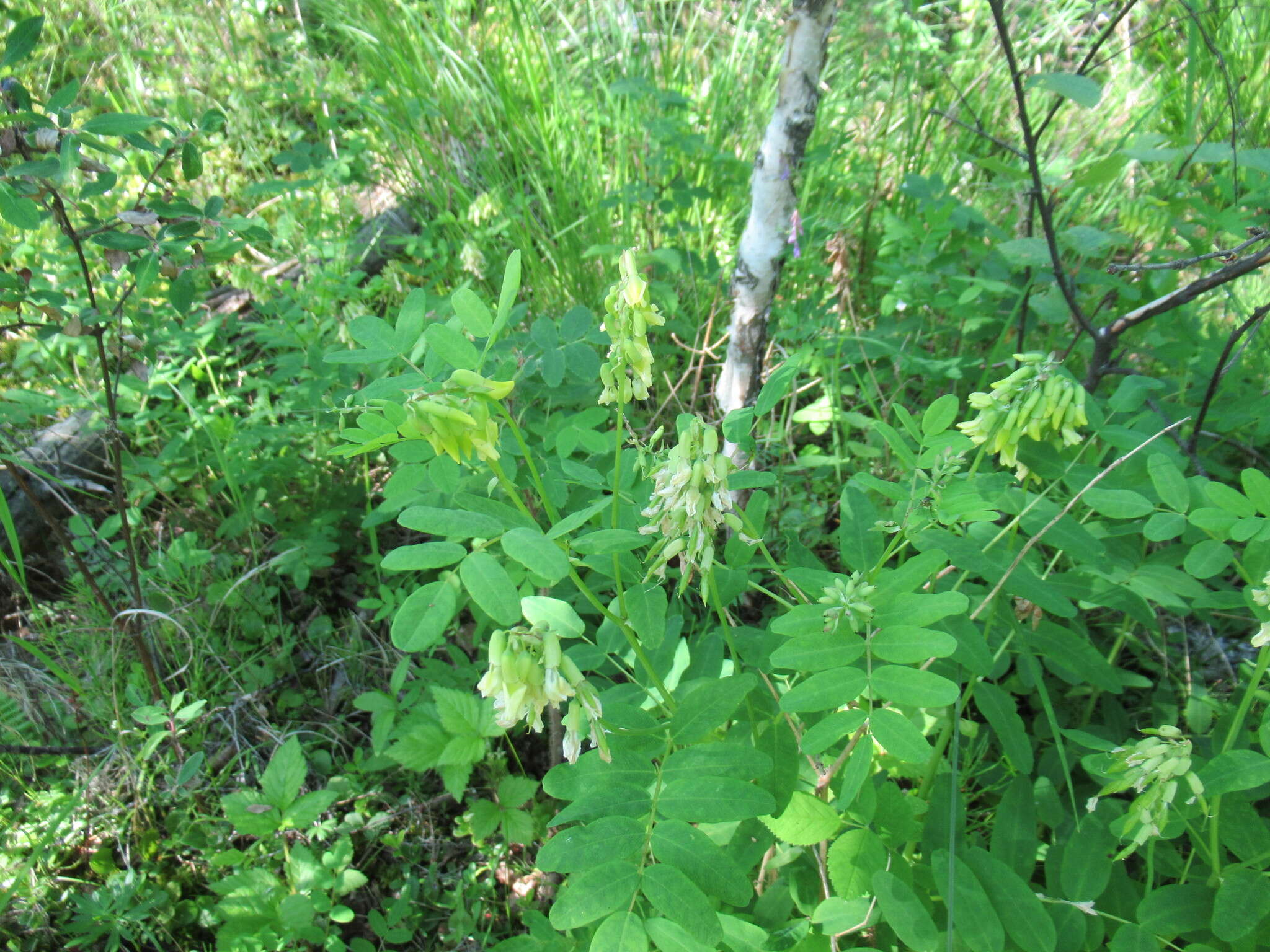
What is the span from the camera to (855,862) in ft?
4.05

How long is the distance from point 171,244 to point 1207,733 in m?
2.53

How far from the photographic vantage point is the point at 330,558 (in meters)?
2.31

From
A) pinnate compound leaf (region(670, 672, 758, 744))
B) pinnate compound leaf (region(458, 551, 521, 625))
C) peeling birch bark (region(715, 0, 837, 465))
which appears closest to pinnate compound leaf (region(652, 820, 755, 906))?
pinnate compound leaf (region(670, 672, 758, 744))

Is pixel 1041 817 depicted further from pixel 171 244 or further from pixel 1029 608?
pixel 171 244

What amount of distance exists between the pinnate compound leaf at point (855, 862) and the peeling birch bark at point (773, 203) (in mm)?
1053

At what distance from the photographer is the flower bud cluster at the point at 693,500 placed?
1064 millimetres

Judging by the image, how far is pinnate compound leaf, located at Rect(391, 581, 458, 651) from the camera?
1.06m

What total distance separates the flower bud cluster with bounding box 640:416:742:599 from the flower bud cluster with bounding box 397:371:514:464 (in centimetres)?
25

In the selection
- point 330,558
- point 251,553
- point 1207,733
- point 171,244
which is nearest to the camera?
point 1207,733

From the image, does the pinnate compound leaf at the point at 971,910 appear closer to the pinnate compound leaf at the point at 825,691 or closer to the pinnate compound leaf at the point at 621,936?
the pinnate compound leaf at the point at 825,691

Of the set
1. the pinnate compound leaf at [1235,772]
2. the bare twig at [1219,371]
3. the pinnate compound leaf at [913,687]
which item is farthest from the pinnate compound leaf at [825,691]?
the bare twig at [1219,371]

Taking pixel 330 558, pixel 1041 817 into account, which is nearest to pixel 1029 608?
pixel 1041 817

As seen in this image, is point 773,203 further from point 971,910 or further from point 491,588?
point 971,910

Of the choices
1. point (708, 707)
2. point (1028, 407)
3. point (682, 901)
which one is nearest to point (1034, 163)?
point (1028, 407)
